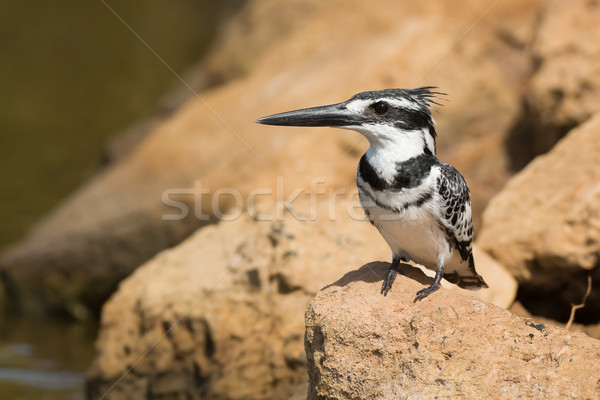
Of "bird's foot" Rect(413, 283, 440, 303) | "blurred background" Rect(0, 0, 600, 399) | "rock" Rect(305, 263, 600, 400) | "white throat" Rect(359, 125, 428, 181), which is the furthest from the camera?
"blurred background" Rect(0, 0, 600, 399)

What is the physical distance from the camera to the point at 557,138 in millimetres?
6488

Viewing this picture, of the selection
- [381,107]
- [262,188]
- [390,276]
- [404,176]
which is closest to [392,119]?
[381,107]

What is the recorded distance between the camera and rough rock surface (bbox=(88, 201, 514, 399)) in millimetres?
4746

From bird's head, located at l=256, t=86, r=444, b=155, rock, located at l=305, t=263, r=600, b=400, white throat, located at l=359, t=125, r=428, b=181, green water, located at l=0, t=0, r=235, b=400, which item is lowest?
rock, located at l=305, t=263, r=600, b=400

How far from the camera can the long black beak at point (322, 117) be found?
12.2 ft

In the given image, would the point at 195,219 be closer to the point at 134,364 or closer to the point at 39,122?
the point at 134,364

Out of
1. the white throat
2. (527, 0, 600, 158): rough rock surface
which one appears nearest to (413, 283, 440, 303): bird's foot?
the white throat

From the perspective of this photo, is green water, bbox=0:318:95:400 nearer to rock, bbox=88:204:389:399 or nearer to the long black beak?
rock, bbox=88:204:389:399

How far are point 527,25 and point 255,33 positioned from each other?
3955 mm

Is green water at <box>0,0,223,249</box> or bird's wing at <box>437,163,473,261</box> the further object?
green water at <box>0,0,223,249</box>

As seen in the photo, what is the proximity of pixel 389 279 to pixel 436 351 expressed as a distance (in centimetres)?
57

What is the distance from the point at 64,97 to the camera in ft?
51.7

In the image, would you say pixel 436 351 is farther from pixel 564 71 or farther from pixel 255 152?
pixel 255 152

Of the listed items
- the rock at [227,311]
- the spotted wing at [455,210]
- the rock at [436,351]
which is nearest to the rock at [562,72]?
the rock at [227,311]
